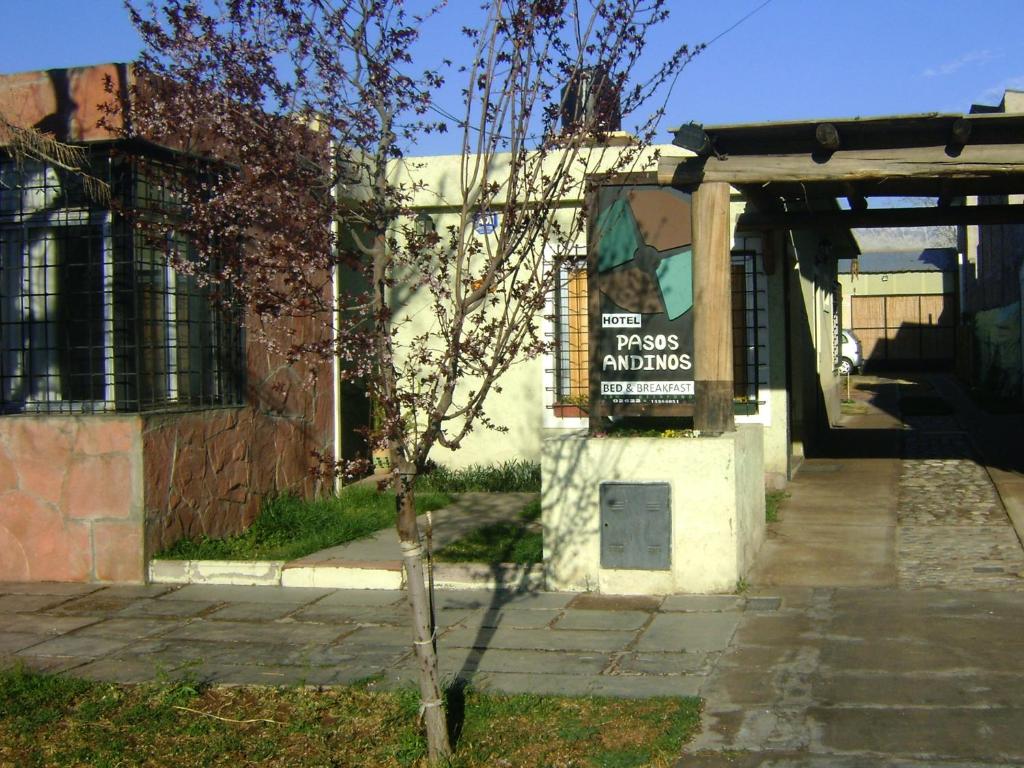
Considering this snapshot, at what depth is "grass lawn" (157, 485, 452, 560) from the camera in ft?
30.0

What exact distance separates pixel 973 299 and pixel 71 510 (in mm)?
29588

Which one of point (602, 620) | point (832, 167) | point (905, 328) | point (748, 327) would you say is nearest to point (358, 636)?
point (602, 620)

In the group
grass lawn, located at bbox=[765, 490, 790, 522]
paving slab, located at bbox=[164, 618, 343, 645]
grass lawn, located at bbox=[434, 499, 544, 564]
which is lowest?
paving slab, located at bbox=[164, 618, 343, 645]

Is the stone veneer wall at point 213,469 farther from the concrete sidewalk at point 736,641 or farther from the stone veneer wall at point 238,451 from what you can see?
the concrete sidewalk at point 736,641

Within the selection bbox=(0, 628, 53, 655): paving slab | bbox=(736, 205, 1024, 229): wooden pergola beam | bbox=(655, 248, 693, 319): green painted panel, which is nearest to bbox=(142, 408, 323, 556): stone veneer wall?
bbox=(0, 628, 53, 655): paving slab

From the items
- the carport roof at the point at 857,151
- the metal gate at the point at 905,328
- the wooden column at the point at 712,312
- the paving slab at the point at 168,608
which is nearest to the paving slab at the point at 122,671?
the paving slab at the point at 168,608

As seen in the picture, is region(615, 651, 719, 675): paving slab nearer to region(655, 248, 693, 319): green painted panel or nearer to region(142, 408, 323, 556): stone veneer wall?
region(655, 248, 693, 319): green painted panel

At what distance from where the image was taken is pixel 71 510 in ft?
29.2

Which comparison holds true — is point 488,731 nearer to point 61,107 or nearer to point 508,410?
point 61,107

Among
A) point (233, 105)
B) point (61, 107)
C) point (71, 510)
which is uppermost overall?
point (61, 107)

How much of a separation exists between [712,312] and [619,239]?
3.16 feet

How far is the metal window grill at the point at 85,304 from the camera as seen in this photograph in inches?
353

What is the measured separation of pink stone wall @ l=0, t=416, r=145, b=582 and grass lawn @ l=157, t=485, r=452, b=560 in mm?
411

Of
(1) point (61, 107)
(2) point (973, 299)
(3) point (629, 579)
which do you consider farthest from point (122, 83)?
(2) point (973, 299)
